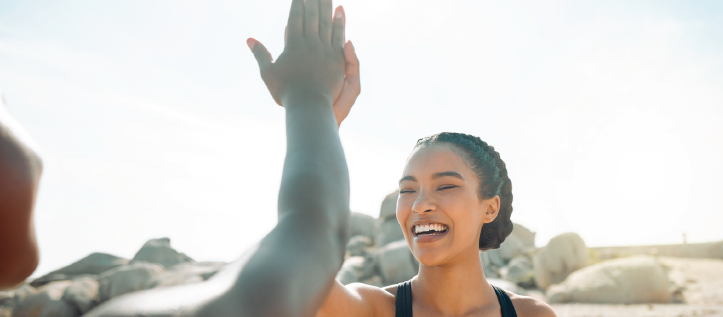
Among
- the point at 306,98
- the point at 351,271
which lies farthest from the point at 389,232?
the point at 306,98

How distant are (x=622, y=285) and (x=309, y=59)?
1422 centimetres

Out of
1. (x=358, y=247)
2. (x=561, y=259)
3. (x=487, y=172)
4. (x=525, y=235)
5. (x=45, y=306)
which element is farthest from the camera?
(x=525, y=235)

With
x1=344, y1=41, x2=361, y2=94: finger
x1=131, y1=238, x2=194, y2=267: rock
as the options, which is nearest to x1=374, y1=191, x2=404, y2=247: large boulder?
x1=131, y1=238, x2=194, y2=267: rock

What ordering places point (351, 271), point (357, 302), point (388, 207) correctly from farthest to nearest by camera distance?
point (388, 207)
point (351, 271)
point (357, 302)

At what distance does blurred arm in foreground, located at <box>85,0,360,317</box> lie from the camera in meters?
0.55

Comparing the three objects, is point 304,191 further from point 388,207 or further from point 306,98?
point 388,207

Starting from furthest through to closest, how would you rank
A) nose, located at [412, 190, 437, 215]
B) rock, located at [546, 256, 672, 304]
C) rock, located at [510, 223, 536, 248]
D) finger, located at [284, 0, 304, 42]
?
rock, located at [510, 223, 536, 248]
rock, located at [546, 256, 672, 304]
nose, located at [412, 190, 437, 215]
finger, located at [284, 0, 304, 42]

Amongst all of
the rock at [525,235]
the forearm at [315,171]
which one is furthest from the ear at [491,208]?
the rock at [525,235]

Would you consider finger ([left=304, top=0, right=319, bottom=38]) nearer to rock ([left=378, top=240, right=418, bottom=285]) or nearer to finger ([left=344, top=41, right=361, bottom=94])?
finger ([left=344, top=41, right=361, bottom=94])

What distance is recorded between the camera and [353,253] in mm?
23172

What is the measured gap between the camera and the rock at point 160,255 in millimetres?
24844

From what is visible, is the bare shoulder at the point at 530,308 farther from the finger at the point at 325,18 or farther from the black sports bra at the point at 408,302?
the finger at the point at 325,18

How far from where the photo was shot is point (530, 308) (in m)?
2.99

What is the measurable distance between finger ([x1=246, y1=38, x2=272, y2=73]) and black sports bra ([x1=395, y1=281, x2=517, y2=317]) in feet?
6.68
